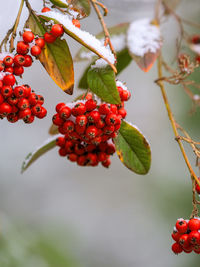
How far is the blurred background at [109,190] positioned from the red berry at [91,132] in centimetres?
376

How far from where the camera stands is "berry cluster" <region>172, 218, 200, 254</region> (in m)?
0.90

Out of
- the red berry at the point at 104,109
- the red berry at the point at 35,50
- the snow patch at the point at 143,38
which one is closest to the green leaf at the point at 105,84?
the red berry at the point at 104,109

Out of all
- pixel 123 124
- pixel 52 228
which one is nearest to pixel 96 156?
pixel 123 124

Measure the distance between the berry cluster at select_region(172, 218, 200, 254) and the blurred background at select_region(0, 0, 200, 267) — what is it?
3692 mm

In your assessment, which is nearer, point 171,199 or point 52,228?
point 52,228

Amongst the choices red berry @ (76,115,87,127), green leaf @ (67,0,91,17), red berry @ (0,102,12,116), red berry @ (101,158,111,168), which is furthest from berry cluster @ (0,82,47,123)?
red berry @ (101,158,111,168)

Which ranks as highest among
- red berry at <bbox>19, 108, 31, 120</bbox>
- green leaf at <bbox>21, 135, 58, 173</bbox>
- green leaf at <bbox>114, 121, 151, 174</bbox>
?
red berry at <bbox>19, 108, 31, 120</bbox>

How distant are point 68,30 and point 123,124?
348 millimetres

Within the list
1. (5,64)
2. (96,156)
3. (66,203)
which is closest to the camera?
(5,64)

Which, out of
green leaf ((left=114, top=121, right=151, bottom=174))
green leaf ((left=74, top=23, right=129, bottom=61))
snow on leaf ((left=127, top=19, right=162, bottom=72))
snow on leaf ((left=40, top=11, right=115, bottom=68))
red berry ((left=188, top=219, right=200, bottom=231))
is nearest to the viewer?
snow on leaf ((left=40, top=11, right=115, bottom=68))

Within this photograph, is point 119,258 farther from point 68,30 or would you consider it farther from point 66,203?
point 68,30

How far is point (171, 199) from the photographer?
19.5 ft

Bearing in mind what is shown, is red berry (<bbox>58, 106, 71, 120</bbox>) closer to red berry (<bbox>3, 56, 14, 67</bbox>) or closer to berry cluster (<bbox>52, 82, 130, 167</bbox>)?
berry cluster (<bbox>52, 82, 130, 167</bbox>)

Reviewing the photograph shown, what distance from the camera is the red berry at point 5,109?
2.73ft
